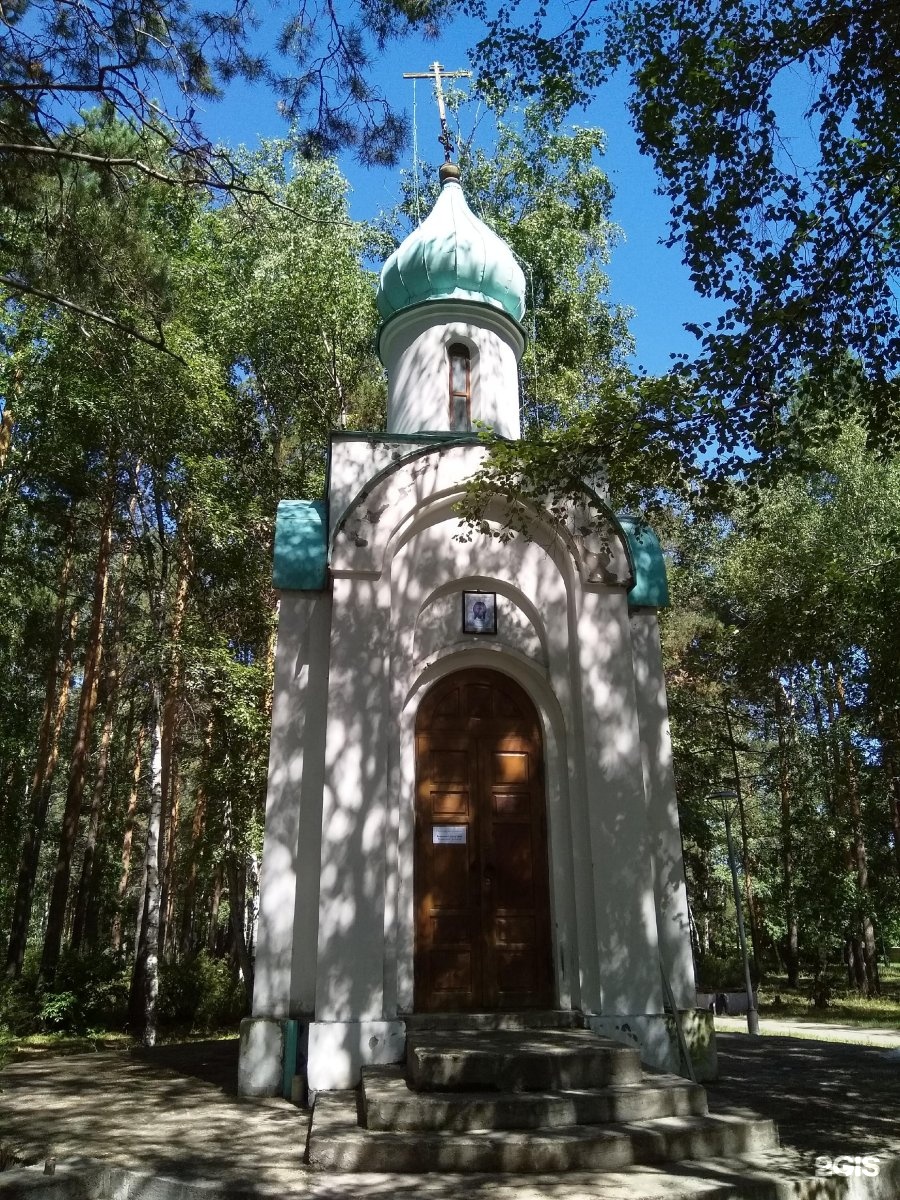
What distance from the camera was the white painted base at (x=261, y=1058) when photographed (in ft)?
21.2

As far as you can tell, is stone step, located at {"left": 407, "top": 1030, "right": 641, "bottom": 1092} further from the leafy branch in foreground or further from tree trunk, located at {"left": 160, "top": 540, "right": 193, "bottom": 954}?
tree trunk, located at {"left": 160, "top": 540, "right": 193, "bottom": 954}

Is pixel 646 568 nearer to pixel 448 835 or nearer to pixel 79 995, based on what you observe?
pixel 448 835

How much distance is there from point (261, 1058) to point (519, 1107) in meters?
2.46

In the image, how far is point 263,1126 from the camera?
551cm

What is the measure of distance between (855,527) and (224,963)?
1545 centimetres

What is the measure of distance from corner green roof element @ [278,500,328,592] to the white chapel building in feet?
0.07

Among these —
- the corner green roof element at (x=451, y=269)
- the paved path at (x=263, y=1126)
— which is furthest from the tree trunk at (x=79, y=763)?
the paved path at (x=263, y=1126)

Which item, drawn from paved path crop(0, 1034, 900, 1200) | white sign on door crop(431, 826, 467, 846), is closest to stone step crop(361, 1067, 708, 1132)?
paved path crop(0, 1034, 900, 1200)

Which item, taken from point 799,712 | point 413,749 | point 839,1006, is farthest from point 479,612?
point 839,1006

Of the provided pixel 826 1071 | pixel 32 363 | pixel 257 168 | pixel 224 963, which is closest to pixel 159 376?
pixel 32 363

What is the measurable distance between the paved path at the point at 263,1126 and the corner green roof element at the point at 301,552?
4033 mm

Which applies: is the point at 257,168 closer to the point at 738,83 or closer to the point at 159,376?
the point at 159,376

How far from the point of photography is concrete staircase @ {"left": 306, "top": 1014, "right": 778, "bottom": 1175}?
4496 mm

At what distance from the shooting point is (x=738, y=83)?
6172mm
